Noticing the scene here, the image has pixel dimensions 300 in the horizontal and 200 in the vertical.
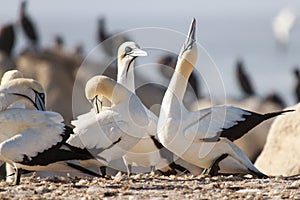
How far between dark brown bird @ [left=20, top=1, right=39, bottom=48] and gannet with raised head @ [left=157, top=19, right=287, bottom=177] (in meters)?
27.0

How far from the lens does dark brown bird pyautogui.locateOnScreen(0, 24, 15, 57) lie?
133ft

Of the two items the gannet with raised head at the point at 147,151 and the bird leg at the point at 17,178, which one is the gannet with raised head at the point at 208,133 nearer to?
the gannet with raised head at the point at 147,151

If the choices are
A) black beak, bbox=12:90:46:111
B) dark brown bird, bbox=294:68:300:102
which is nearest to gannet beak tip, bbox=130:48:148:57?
black beak, bbox=12:90:46:111

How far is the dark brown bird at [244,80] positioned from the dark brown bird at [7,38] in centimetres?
963

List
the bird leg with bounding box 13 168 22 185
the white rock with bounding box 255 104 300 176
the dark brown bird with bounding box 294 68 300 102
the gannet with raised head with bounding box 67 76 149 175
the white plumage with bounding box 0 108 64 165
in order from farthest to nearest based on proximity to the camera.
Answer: the dark brown bird with bounding box 294 68 300 102 → the white rock with bounding box 255 104 300 176 → the gannet with raised head with bounding box 67 76 149 175 → the bird leg with bounding box 13 168 22 185 → the white plumage with bounding box 0 108 64 165

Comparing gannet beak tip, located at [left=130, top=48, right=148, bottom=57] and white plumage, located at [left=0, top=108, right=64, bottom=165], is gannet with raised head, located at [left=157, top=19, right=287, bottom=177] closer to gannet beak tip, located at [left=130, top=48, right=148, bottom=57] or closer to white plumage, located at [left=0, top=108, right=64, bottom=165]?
gannet beak tip, located at [left=130, top=48, right=148, bottom=57]

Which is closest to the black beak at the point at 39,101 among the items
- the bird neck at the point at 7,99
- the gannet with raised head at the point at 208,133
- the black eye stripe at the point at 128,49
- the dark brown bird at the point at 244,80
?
the bird neck at the point at 7,99

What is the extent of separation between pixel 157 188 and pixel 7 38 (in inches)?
1204

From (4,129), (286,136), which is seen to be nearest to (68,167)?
(4,129)

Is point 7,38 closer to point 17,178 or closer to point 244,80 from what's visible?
point 244,80

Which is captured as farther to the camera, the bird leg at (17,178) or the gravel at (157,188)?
the bird leg at (17,178)

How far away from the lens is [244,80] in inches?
1710

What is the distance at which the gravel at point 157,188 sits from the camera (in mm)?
10883

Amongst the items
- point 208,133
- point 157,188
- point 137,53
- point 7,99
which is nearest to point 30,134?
point 7,99
